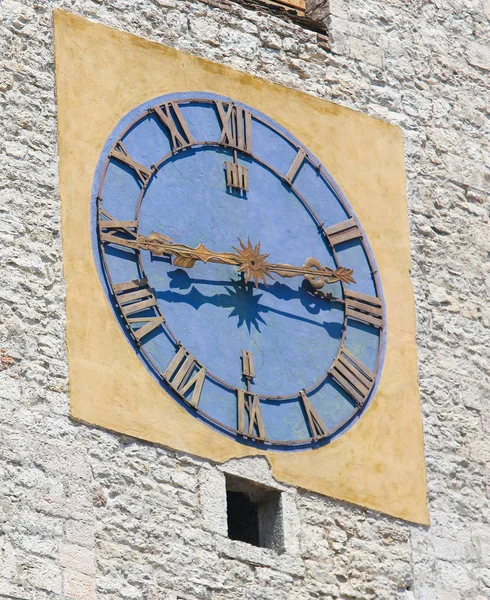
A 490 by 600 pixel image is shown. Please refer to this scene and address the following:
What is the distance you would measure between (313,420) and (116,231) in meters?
1.42

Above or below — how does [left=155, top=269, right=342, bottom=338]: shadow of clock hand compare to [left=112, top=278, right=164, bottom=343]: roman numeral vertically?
above

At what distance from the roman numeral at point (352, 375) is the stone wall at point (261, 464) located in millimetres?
397

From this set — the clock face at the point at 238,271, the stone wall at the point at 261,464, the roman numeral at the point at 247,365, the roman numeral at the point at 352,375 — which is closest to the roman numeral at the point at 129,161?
the clock face at the point at 238,271

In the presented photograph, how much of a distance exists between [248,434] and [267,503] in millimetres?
365

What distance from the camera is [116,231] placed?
12094 mm

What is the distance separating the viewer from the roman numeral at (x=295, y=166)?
12.9 meters

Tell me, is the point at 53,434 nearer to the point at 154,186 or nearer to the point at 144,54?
the point at 154,186

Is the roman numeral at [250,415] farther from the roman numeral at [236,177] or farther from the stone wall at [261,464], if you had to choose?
the roman numeral at [236,177]

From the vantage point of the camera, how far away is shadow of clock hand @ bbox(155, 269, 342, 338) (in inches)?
480

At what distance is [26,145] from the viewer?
1203 centimetres

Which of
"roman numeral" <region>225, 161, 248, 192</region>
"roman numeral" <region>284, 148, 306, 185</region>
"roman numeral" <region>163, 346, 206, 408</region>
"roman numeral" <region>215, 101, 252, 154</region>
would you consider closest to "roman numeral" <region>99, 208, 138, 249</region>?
"roman numeral" <region>163, 346, 206, 408</region>

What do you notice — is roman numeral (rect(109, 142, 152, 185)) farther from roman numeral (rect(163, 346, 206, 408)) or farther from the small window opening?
the small window opening

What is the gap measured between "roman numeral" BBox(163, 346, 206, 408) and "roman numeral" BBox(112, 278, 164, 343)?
0.20 metres

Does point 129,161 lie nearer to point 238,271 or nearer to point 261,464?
point 238,271
